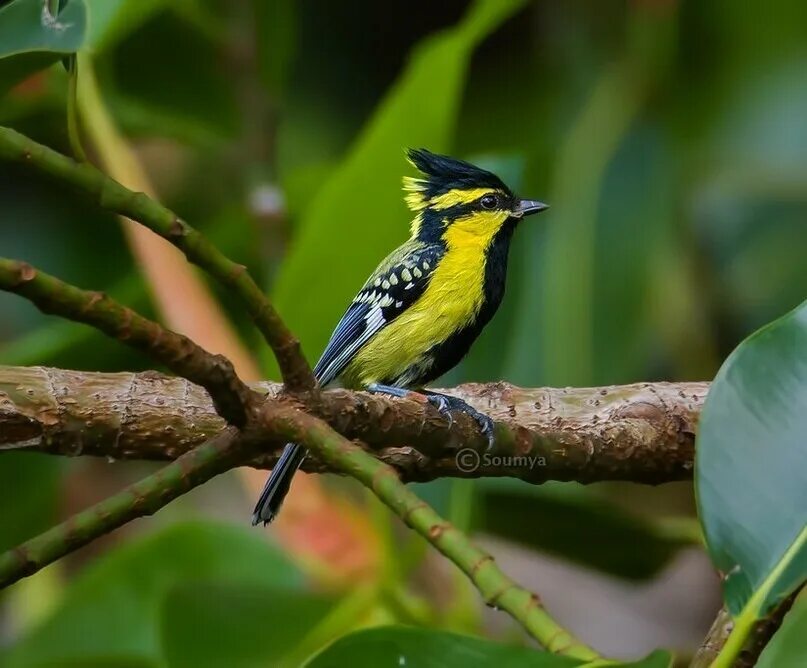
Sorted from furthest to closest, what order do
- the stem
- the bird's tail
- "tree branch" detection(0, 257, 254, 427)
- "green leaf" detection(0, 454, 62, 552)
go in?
"green leaf" detection(0, 454, 62, 552)
the bird's tail
the stem
"tree branch" detection(0, 257, 254, 427)

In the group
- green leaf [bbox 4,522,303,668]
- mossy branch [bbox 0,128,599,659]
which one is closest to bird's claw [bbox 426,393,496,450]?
mossy branch [bbox 0,128,599,659]

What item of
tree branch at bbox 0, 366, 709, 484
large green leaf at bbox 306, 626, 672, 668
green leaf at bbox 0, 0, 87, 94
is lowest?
large green leaf at bbox 306, 626, 672, 668

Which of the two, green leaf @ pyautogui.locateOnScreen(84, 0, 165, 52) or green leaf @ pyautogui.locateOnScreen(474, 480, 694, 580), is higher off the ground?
green leaf @ pyautogui.locateOnScreen(84, 0, 165, 52)

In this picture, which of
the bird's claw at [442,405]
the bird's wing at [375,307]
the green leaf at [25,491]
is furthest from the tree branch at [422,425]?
the green leaf at [25,491]

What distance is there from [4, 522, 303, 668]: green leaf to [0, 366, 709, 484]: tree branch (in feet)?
2.00

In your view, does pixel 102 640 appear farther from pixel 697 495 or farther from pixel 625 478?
pixel 697 495

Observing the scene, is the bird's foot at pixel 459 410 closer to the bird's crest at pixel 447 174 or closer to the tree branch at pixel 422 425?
the tree branch at pixel 422 425

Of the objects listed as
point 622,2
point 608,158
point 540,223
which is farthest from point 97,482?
point 622,2

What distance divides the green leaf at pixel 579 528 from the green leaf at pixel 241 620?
0.31 metres

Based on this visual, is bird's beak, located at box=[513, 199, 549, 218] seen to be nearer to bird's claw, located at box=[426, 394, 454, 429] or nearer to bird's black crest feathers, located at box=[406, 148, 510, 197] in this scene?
bird's black crest feathers, located at box=[406, 148, 510, 197]

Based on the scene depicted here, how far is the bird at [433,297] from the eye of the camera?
1305 millimetres

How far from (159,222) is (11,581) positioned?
244 millimetres

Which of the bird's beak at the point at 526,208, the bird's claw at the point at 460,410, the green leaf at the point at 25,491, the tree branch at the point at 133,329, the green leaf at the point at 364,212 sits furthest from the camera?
the green leaf at the point at 25,491

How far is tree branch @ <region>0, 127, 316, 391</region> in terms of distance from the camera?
2.10 ft
